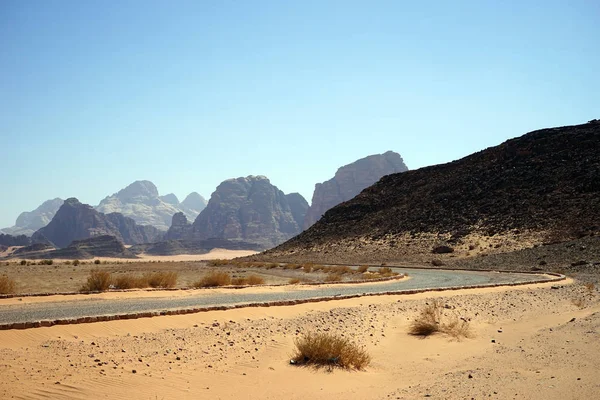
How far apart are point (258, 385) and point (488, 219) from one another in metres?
56.8

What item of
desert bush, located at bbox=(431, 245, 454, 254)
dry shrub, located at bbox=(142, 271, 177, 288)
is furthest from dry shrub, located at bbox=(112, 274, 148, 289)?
desert bush, located at bbox=(431, 245, 454, 254)

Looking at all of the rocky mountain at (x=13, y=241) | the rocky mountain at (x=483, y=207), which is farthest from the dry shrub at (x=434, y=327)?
the rocky mountain at (x=13, y=241)

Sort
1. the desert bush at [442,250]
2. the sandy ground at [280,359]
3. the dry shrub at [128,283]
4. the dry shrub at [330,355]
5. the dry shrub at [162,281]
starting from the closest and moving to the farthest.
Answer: the sandy ground at [280,359] < the dry shrub at [330,355] < the dry shrub at [128,283] < the dry shrub at [162,281] < the desert bush at [442,250]

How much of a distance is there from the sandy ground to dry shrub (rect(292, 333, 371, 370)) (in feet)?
0.91

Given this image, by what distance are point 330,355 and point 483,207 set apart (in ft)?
192

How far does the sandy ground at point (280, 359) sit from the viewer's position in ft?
26.8

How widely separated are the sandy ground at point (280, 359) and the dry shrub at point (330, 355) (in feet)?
0.91

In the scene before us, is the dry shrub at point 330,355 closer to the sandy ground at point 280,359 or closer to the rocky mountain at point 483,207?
the sandy ground at point 280,359

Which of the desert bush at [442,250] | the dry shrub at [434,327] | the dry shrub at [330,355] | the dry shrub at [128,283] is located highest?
the dry shrub at [128,283]

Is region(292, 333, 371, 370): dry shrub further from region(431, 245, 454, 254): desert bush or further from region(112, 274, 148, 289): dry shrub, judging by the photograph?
region(431, 245, 454, 254): desert bush

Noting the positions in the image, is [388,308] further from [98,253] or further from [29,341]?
[98,253]

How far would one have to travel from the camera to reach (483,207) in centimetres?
6356

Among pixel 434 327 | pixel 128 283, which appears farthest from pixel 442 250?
pixel 434 327

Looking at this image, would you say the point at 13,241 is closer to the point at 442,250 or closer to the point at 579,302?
the point at 442,250
